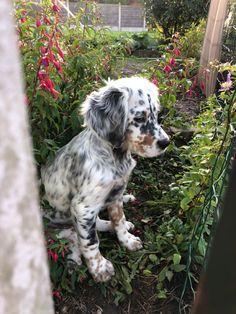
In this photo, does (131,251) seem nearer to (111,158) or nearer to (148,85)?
(111,158)

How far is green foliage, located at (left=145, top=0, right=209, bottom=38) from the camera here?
7859 mm

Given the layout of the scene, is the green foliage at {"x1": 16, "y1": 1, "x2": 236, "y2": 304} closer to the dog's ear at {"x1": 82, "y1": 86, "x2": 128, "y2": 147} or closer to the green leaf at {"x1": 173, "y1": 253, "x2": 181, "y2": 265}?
the green leaf at {"x1": 173, "y1": 253, "x2": 181, "y2": 265}

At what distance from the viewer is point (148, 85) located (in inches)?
88.6

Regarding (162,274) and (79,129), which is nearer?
(162,274)

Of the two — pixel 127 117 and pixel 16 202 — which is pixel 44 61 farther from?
pixel 16 202

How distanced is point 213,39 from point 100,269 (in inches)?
159

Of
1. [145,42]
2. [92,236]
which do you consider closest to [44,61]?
[92,236]

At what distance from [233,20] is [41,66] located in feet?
14.0

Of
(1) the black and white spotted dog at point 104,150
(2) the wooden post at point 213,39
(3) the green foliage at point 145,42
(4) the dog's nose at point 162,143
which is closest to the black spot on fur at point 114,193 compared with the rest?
(1) the black and white spotted dog at point 104,150

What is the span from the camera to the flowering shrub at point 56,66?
2027mm

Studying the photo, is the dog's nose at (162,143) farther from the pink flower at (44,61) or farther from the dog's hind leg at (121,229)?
the pink flower at (44,61)

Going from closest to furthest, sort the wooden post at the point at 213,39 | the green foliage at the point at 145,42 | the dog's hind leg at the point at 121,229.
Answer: the dog's hind leg at the point at 121,229 → the wooden post at the point at 213,39 → the green foliage at the point at 145,42

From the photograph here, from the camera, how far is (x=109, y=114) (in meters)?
2.06

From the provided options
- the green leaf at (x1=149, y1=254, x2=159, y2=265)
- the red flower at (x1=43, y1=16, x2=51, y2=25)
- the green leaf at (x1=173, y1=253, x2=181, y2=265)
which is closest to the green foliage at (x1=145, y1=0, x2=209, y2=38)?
the red flower at (x1=43, y1=16, x2=51, y2=25)
